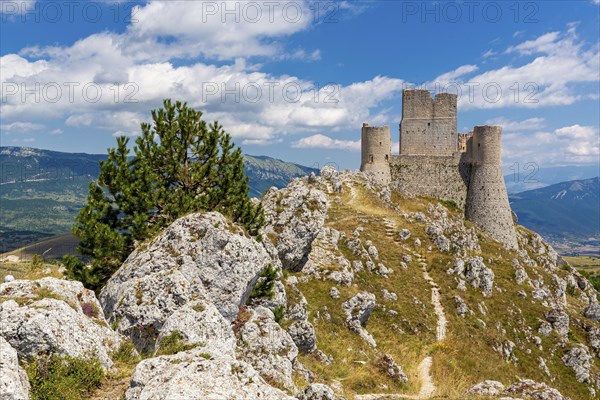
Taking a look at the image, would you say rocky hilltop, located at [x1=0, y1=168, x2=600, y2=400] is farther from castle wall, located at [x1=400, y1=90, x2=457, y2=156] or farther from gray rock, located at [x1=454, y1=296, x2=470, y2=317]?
castle wall, located at [x1=400, y1=90, x2=457, y2=156]

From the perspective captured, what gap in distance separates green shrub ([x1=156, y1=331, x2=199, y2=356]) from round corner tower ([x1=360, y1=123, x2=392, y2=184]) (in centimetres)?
6986

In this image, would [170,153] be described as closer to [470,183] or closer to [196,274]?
[196,274]

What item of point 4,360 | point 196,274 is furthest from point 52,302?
point 196,274

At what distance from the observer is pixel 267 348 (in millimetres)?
18359

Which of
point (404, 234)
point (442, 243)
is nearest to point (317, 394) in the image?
point (404, 234)

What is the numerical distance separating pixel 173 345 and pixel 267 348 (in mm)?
5356

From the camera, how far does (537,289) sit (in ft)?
178

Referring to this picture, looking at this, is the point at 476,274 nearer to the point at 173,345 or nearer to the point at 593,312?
the point at 593,312

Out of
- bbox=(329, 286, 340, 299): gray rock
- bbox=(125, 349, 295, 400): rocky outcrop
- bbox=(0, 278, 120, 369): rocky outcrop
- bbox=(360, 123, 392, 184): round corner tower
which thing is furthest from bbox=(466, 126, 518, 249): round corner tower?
bbox=(125, 349, 295, 400): rocky outcrop

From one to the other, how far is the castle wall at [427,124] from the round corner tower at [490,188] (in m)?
4.81

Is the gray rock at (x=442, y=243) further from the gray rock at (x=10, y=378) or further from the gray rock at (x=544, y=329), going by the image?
the gray rock at (x=10, y=378)

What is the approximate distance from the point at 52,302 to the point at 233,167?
16266 mm

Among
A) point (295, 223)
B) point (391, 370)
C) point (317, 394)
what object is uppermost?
point (295, 223)

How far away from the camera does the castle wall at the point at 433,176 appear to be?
81.5 m
